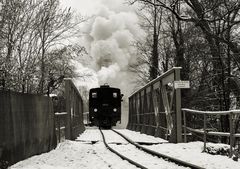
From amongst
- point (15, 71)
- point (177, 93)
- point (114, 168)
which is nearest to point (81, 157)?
point (114, 168)

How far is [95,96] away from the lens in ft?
120

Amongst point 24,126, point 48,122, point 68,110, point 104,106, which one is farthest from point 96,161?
point 104,106

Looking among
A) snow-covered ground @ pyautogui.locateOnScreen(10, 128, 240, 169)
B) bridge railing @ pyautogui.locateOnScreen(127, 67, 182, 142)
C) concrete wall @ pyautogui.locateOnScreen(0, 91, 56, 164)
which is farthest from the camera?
bridge railing @ pyautogui.locateOnScreen(127, 67, 182, 142)

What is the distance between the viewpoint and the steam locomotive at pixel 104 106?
36.2 m

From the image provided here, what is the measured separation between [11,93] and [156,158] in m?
3.86

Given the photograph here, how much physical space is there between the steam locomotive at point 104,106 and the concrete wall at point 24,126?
2306 cm

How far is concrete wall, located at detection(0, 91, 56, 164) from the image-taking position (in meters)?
8.29

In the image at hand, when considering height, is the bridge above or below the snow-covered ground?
above

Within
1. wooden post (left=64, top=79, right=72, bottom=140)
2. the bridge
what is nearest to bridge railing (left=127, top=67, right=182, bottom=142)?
the bridge

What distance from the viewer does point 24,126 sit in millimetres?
9758

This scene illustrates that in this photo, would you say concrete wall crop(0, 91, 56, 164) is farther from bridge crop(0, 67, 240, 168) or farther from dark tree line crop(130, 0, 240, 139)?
dark tree line crop(130, 0, 240, 139)

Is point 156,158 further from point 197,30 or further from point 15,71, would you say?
point 197,30

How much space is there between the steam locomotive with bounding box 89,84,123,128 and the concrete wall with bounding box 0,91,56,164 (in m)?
23.1

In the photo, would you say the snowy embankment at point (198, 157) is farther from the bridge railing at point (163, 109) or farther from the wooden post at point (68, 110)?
the wooden post at point (68, 110)
